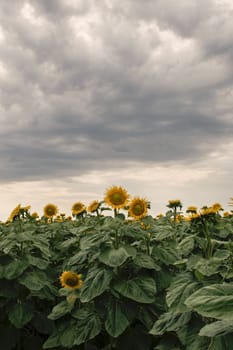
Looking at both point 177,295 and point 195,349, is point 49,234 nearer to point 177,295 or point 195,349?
point 177,295

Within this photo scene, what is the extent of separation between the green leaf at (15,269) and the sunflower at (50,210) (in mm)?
3401

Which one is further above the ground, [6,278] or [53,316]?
[6,278]

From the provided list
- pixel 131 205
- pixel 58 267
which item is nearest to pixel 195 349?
pixel 131 205

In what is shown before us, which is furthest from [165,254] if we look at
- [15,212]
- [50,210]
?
[50,210]

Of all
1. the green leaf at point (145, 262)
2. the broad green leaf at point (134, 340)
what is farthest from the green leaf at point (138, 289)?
the broad green leaf at point (134, 340)

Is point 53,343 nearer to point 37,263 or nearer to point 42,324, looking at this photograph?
point 42,324

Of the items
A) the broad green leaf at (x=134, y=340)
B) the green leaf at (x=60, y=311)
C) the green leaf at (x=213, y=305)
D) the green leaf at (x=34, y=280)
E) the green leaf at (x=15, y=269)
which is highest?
the green leaf at (x=213, y=305)

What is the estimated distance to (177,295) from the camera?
3.32 m

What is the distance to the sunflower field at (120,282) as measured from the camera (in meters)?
3.40

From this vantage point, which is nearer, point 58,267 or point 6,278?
point 6,278

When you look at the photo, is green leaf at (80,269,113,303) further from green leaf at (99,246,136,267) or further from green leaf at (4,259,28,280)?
green leaf at (4,259,28,280)

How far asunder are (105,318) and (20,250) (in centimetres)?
160

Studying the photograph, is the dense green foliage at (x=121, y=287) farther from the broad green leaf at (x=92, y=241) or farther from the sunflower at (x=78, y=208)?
the sunflower at (x=78, y=208)

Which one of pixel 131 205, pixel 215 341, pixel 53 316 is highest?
pixel 131 205
